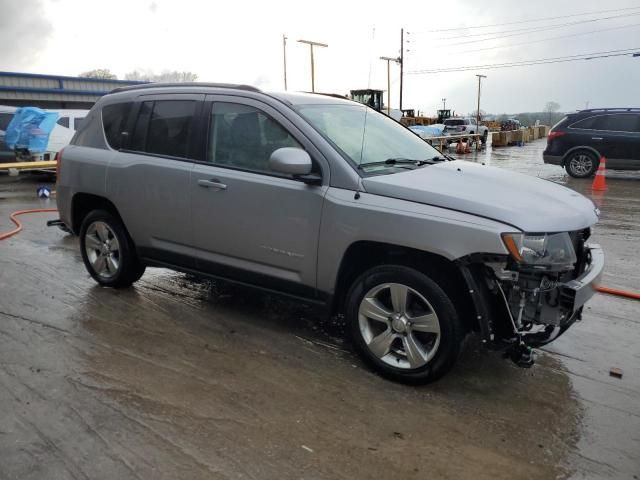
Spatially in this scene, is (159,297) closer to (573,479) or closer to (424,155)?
(424,155)

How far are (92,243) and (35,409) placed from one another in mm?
2443

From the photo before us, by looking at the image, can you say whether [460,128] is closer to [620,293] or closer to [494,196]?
[620,293]

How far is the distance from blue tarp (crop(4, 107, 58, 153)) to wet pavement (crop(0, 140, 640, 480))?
11.9 meters

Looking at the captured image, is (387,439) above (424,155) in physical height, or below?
below

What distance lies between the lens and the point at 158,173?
4.55 metres

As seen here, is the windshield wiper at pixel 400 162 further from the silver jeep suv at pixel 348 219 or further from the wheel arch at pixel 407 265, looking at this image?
the wheel arch at pixel 407 265

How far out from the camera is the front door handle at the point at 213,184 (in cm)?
412

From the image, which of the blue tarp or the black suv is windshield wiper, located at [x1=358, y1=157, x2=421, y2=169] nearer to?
the black suv

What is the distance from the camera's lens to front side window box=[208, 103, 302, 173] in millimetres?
3986

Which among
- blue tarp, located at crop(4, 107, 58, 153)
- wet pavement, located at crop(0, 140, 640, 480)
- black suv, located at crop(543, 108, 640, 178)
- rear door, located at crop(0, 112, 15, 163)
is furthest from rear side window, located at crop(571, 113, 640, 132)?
rear door, located at crop(0, 112, 15, 163)

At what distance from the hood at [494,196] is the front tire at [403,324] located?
1.59 feet

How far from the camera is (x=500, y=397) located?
338cm

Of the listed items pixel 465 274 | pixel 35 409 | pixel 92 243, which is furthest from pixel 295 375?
pixel 92 243

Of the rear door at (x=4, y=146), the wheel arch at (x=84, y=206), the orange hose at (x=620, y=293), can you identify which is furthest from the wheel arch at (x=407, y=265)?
the rear door at (x=4, y=146)
